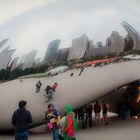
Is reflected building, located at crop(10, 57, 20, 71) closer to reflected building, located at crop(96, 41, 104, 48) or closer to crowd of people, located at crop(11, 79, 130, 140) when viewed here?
crowd of people, located at crop(11, 79, 130, 140)

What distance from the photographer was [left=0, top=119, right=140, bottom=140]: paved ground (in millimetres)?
13133

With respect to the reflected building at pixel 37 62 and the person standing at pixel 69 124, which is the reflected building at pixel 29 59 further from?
the person standing at pixel 69 124

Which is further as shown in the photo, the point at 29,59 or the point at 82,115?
the point at 82,115

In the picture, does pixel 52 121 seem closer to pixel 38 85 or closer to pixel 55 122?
pixel 55 122

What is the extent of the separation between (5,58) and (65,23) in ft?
5.32

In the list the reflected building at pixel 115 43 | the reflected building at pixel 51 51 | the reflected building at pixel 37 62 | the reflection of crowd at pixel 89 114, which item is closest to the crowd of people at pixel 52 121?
the reflection of crowd at pixel 89 114

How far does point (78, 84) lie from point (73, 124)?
61.8 inches

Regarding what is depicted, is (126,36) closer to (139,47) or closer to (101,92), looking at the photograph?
(139,47)

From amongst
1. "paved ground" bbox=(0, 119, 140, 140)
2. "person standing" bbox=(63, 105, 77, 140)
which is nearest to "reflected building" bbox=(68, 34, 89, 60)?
"person standing" bbox=(63, 105, 77, 140)

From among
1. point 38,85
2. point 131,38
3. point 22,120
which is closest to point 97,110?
point 131,38

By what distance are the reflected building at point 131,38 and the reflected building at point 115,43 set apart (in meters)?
0.12

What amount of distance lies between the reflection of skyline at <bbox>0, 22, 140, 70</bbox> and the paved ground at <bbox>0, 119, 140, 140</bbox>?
72.7 inches

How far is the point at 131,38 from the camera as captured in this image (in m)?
13.3

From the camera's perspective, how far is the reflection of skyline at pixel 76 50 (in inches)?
505
